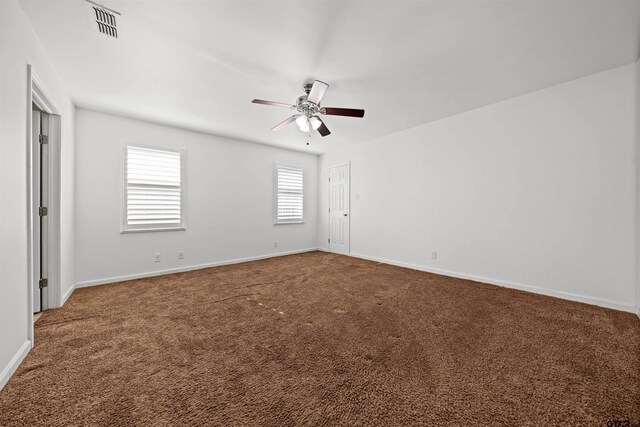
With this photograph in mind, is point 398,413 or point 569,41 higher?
point 569,41

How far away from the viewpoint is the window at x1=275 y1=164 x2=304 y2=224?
5.79 meters

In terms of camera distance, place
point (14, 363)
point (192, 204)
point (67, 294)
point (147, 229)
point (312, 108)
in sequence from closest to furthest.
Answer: point (14, 363)
point (312, 108)
point (67, 294)
point (147, 229)
point (192, 204)

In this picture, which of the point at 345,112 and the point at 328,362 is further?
the point at 345,112

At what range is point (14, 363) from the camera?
1639 millimetres

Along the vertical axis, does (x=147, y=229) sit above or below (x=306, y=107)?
below

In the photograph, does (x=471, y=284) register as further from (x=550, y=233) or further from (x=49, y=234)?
(x=49, y=234)

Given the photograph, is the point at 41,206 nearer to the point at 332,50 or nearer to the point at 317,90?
the point at 317,90

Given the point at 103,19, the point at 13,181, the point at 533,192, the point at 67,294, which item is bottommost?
the point at 67,294

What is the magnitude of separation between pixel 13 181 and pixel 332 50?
268 centimetres

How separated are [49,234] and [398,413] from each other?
385cm

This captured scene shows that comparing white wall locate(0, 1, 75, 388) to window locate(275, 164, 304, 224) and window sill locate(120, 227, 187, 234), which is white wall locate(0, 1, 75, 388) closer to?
window sill locate(120, 227, 187, 234)

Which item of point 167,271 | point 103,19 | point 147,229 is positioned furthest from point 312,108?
point 167,271

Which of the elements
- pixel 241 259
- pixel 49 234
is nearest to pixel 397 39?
pixel 49 234

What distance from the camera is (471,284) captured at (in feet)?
11.8
